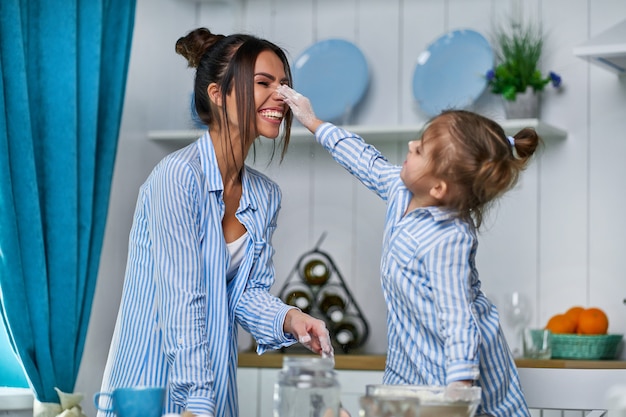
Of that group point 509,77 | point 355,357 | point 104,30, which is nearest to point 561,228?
point 509,77

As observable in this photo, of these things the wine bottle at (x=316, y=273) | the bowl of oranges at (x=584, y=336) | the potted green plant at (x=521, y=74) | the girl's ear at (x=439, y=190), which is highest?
the potted green plant at (x=521, y=74)

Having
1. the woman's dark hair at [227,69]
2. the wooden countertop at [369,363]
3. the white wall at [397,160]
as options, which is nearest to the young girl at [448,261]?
the woman's dark hair at [227,69]

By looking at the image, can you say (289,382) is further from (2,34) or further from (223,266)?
(2,34)

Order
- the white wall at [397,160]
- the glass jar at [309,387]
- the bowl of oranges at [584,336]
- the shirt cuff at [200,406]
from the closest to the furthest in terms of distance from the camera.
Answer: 1. the glass jar at [309,387]
2. the shirt cuff at [200,406]
3. the bowl of oranges at [584,336]
4. the white wall at [397,160]

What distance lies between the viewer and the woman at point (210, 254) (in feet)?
5.65

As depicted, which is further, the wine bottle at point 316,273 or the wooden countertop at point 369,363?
the wine bottle at point 316,273

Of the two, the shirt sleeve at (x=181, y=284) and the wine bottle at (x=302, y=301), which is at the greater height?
the shirt sleeve at (x=181, y=284)

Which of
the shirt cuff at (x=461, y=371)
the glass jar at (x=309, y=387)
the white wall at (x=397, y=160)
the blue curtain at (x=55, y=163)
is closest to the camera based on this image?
the glass jar at (x=309, y=387)

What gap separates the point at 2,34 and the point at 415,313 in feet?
6.14

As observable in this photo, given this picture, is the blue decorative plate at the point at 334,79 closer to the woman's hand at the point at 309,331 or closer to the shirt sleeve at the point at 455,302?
the woman's hand at the point at 309,331

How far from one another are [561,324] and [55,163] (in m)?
1.84

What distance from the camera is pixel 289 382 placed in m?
1.39

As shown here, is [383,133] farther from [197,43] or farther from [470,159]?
[470,159]

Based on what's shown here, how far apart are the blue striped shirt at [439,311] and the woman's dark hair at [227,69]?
1.15 feet
